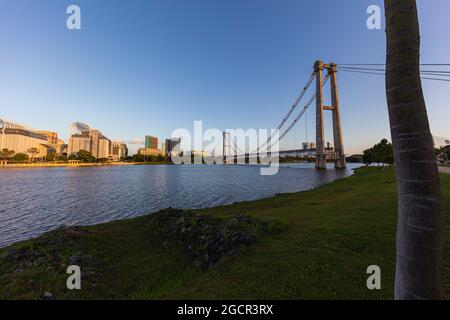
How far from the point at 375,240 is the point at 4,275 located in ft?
35.6

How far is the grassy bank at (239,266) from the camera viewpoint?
4.34 meters

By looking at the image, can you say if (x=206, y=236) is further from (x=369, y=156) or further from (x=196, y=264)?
(x=369, y=156)

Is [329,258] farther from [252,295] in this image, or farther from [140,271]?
[140,271]

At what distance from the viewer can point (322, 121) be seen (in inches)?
2908

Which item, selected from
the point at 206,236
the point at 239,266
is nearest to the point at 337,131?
the point at 206,236

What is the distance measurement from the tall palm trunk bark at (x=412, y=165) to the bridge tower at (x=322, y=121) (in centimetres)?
7721

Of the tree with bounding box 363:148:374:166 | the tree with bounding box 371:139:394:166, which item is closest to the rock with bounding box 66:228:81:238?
the tree with bounding box 371:139:394:166

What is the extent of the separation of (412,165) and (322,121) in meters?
79.6

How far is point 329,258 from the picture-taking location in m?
5.30

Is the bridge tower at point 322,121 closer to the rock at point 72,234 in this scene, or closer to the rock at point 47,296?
the rock at point 72,234

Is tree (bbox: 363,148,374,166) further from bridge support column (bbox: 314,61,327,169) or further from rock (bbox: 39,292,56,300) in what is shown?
rock (bbox: 39,292,56,300)

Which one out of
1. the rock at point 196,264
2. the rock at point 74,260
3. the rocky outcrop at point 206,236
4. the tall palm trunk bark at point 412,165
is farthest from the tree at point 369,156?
the rock at point 74,260
